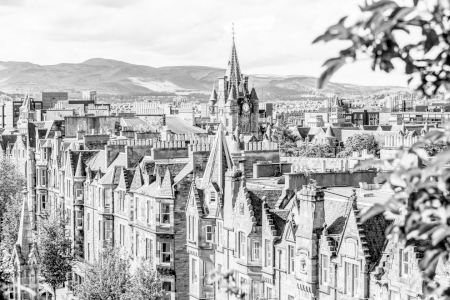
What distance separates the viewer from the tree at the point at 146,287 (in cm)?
4716

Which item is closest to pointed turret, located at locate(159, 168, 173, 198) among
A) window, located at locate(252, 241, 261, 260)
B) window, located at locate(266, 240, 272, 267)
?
window, located at locate(252, 241, 261, 260)

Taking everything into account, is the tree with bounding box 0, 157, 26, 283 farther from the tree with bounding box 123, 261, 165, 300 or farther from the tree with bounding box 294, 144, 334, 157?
the tree with bounding box 294, 144, 334, 157

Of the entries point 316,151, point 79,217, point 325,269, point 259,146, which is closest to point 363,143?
point 316,151

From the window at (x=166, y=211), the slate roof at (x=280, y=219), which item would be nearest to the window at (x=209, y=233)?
the window at (x=166, y=211)

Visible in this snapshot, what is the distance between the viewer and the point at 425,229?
7320mm

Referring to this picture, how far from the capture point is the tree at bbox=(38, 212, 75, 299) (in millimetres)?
63688

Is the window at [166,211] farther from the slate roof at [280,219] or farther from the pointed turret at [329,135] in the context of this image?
the pointed turret at [329,135]

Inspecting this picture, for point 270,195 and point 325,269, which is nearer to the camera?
point 325,269

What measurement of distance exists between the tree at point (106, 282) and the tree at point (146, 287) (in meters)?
2.46

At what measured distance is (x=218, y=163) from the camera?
4809cm

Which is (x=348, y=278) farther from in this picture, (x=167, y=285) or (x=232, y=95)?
(x=232, y=95)

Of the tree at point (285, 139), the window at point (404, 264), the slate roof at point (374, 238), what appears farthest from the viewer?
the tree at point (285, 139)

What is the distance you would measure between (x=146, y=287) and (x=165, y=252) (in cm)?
532

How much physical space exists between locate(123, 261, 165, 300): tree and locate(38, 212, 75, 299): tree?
16.3 meters
